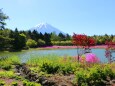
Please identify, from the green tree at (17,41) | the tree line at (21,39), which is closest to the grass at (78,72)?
the tree line at (21,39)

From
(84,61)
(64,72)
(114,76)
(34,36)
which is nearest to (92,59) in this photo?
(84,61)

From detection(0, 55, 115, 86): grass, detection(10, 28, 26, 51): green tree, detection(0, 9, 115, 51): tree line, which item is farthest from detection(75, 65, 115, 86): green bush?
detection(10, 28, 26, 51): green tree

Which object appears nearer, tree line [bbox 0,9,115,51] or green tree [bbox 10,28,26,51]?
tree line [bbox 0,9,115,51]

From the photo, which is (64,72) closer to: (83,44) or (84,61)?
(84,61)

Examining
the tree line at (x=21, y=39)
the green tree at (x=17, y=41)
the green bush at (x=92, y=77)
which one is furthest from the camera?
the green tree at (x=17, y=41)

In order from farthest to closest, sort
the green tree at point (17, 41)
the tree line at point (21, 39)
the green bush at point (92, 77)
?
the green tree at point (17, 41), the tree line at point (21, 39), the green bush at point (92, 77)

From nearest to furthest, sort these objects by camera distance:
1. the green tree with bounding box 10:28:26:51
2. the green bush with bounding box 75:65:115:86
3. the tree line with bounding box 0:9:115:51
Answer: the green bush with bounding box 75:65:115:86, the tree line with bounding box 0:9:115:51, the green tree with bounding box 10:28:26:51

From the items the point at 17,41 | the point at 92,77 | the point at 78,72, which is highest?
the point at 17,41

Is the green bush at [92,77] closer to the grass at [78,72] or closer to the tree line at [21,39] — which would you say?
the grass at [78,72]

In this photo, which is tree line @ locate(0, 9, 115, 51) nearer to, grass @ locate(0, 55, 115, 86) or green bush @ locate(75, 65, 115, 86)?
grass @ locate(0, 55, 115, 86)

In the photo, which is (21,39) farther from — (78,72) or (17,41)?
A: (78,72)

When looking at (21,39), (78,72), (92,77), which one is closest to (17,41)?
(21,39)

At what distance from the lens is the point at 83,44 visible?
2223cm

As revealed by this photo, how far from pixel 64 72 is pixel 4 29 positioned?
2283cm
